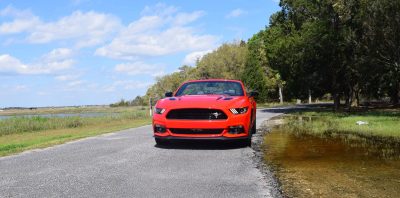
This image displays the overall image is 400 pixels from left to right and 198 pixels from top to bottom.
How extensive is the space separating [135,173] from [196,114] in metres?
2.80

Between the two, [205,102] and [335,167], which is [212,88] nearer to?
[205,102]

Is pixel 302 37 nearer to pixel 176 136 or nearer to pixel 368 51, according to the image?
pixel 368 51

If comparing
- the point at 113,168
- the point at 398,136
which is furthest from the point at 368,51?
the point at 113,168

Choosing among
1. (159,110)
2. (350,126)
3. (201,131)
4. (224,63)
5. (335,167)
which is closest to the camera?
(335,167)

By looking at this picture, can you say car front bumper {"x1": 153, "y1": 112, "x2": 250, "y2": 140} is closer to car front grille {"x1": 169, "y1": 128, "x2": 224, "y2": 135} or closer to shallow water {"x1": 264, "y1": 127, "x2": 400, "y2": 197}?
car front grille {"x1": 169, "y1": 128, "x2": 224, "y2": 135}

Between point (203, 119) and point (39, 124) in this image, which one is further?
point (39, 124)

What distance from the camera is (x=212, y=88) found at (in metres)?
11.2

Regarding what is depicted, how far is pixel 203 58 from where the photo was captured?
8612cm

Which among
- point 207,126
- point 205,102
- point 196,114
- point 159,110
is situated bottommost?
point 207,126

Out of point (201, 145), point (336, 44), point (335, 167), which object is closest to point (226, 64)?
point (336, 44)

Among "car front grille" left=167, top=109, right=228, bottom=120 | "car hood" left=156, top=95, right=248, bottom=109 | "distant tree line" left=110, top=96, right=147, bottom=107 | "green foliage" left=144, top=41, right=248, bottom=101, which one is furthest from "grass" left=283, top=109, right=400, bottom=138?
"distant tree line" left=110, top=96, right=147, bottom=107

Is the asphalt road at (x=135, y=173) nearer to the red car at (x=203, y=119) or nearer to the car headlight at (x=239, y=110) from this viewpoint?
the red car at (x=203, y=119)

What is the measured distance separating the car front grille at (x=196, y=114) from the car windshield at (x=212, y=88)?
158 cm

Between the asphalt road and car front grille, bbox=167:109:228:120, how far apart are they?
728 millimetres
